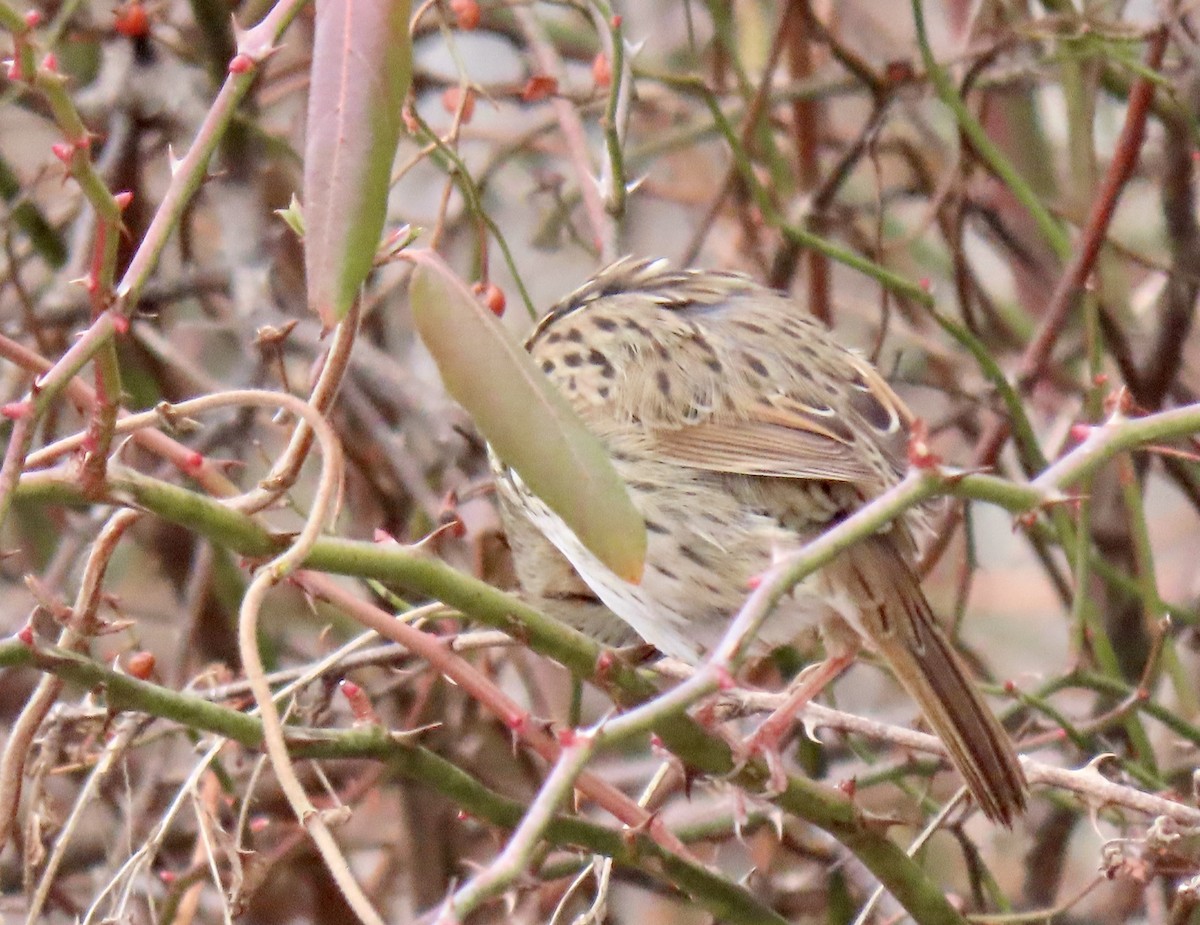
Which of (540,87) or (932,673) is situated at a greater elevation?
(540,87)

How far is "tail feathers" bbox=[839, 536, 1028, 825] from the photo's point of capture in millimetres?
1805

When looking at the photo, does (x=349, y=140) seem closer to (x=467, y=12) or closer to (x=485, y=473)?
(x=467, y=12)

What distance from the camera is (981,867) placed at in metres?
1.97

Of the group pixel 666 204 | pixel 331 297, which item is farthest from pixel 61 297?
pixel 331 297

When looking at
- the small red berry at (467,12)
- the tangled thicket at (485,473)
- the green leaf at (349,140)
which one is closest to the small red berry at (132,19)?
the tangled thicket at (485,473)

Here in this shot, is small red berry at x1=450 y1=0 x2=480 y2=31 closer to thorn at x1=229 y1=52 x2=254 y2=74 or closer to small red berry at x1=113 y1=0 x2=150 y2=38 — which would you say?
small red berry at x1=113 y1=0 x2=150 y2=38

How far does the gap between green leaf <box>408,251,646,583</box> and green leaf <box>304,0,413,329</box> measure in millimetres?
70

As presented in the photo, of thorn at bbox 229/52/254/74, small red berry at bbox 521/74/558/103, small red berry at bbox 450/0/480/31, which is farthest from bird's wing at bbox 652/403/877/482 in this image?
thorn at bbox 229/52/254/74

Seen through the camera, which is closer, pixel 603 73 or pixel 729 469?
pixel 729 469

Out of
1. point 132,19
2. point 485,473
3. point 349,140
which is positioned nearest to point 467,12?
point 132,19

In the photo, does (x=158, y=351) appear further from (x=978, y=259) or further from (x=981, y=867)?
(x=978, y=259)

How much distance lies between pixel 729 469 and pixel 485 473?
Result: 62 centimetres

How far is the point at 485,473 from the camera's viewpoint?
2.52 metres

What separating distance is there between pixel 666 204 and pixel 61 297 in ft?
5.07
